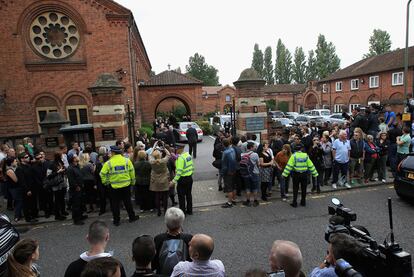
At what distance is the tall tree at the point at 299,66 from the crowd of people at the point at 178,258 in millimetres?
70270

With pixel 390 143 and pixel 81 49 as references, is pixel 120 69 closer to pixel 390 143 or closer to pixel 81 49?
pixel 81 49

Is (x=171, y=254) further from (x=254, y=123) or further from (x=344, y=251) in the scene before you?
(x=254, y=123)

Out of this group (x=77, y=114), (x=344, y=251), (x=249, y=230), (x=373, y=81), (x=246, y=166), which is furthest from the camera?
(x=373, y=81)

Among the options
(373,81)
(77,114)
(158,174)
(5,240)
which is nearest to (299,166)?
(158,174)

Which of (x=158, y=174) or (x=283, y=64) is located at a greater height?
(x=283, y=64)

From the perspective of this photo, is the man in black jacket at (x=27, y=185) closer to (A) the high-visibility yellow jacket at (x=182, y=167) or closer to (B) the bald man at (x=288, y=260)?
(A) the high-visibility yellow jacket at (x=182, y=167)

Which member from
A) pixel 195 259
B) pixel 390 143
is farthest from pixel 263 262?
pixel 390 143

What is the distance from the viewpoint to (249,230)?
636 cm

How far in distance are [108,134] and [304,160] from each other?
21.2 ft

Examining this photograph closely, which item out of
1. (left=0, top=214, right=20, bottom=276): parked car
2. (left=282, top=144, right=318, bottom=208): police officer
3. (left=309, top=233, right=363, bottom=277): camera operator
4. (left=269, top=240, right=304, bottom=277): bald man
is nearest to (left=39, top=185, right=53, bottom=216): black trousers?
(left=0, top=214, right=20, bottom=276): parked car

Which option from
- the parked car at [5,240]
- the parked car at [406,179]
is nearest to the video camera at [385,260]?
the parked car at [5,240]

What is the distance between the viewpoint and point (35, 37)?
1747 cm

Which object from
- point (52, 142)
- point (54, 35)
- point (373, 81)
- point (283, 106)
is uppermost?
point (54, 35)

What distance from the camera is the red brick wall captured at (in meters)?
16.9
